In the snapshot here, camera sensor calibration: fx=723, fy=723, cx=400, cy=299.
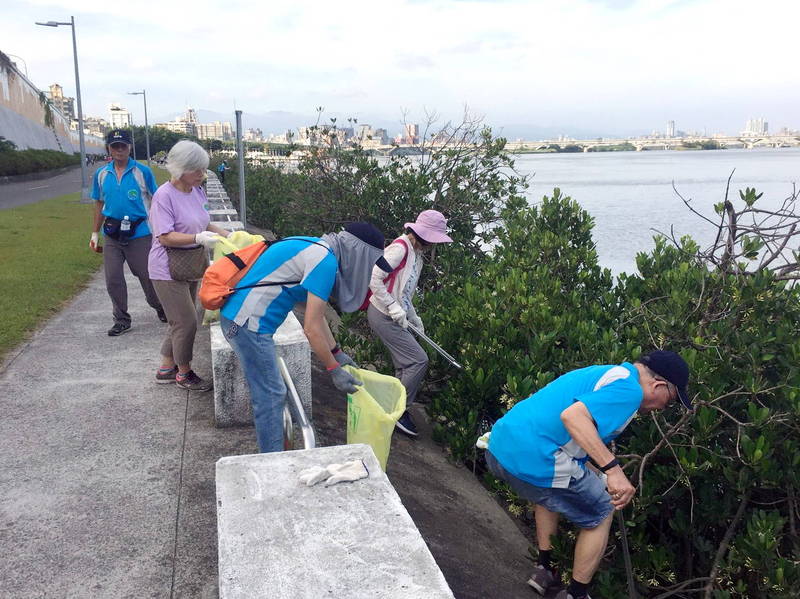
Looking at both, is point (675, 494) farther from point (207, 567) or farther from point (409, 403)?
point (207, 567)

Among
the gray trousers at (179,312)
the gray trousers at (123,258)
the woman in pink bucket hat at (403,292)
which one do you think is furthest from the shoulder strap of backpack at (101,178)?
the woman in pink bucket hat at (403,292)

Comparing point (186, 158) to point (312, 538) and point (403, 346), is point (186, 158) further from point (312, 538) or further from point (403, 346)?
point (312, 538)

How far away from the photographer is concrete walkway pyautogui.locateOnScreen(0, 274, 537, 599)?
10.5 ft

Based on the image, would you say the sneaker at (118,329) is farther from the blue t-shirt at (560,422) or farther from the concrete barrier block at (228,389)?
the blue t-shirt at (560,422)

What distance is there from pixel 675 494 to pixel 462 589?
1.42 metres

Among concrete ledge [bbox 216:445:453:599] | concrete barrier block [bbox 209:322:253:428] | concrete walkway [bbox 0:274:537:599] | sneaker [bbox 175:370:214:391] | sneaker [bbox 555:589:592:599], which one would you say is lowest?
sneaker [bbox 555:589:592:599]

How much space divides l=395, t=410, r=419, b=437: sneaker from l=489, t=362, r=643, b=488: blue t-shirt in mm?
2093

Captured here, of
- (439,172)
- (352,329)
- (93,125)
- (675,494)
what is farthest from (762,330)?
(93,125)

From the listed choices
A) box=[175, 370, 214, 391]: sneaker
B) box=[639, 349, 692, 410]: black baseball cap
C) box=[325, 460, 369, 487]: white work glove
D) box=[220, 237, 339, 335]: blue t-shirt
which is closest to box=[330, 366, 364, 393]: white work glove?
box=[220, 237, 339, 335]: blue t-shirt

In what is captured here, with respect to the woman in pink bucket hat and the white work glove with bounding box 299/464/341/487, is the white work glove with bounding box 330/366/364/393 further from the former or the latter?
the woman in pink bucket hat

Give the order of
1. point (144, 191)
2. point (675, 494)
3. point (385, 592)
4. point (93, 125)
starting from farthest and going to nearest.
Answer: point (93, 125)
point (144, 191)
point (675, 494)
point (385, 592)

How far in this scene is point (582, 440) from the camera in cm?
324

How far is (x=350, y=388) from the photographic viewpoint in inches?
143

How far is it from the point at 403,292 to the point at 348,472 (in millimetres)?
2880
